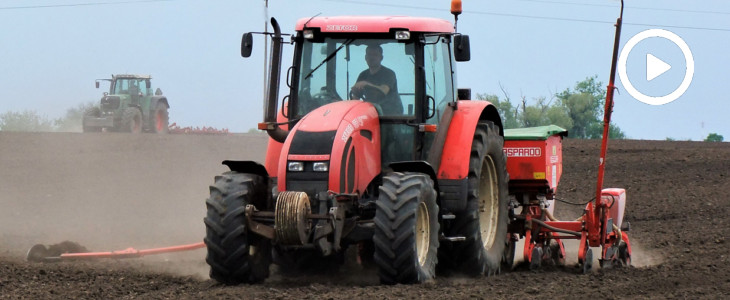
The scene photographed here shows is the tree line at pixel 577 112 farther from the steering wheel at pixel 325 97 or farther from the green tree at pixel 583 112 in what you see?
the steering wheel at pixel 325 97

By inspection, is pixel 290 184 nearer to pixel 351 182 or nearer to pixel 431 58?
pixel 351 182

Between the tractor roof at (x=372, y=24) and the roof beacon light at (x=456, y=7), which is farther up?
the roof beacon light at (x=456, y=7)

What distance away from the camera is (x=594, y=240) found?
10.3m

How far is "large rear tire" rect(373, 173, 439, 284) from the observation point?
813 centimetres

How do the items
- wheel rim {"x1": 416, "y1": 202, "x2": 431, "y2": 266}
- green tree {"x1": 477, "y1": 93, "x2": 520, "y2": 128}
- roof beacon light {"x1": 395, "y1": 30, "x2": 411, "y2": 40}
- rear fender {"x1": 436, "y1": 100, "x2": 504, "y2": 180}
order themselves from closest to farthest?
wheel rim {"x1": 416, "y1": 202, "x2": 431, "y2": 266}, roof beacon light {"x1": 395, "y1": 30, "x2": 411, "y2": 40}, rear fender {"x1": 436, "y1": 100, "x2": 504, "y2": 180}, green tree {"x1": 477, "y1": 93, "x2": 520, "y2": 128}

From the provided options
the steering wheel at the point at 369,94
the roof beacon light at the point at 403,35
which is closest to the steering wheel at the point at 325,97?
the steering wheel at the point at 369,94

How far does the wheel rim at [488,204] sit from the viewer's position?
10327 millimetres

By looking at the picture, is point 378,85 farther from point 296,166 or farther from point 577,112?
point 577,112

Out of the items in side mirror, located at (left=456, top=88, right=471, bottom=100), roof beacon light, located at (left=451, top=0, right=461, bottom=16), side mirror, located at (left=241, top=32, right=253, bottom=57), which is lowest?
side mirror, located at (left=456, top=88, right=471, bottom=100)

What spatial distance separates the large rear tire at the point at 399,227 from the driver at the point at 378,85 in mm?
1001

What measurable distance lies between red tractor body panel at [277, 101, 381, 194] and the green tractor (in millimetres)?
23260

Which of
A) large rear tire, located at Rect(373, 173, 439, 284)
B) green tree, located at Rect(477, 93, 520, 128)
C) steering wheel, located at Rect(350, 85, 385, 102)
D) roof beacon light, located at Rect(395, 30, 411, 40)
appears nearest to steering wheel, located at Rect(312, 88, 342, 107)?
steering wheel, located at Rect(350, 85, 385, 102)

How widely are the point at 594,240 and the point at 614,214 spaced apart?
0.70 metres

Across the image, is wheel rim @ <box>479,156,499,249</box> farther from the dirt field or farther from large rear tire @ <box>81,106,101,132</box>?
large rear tire @ <box>81,106,101,132</box>
